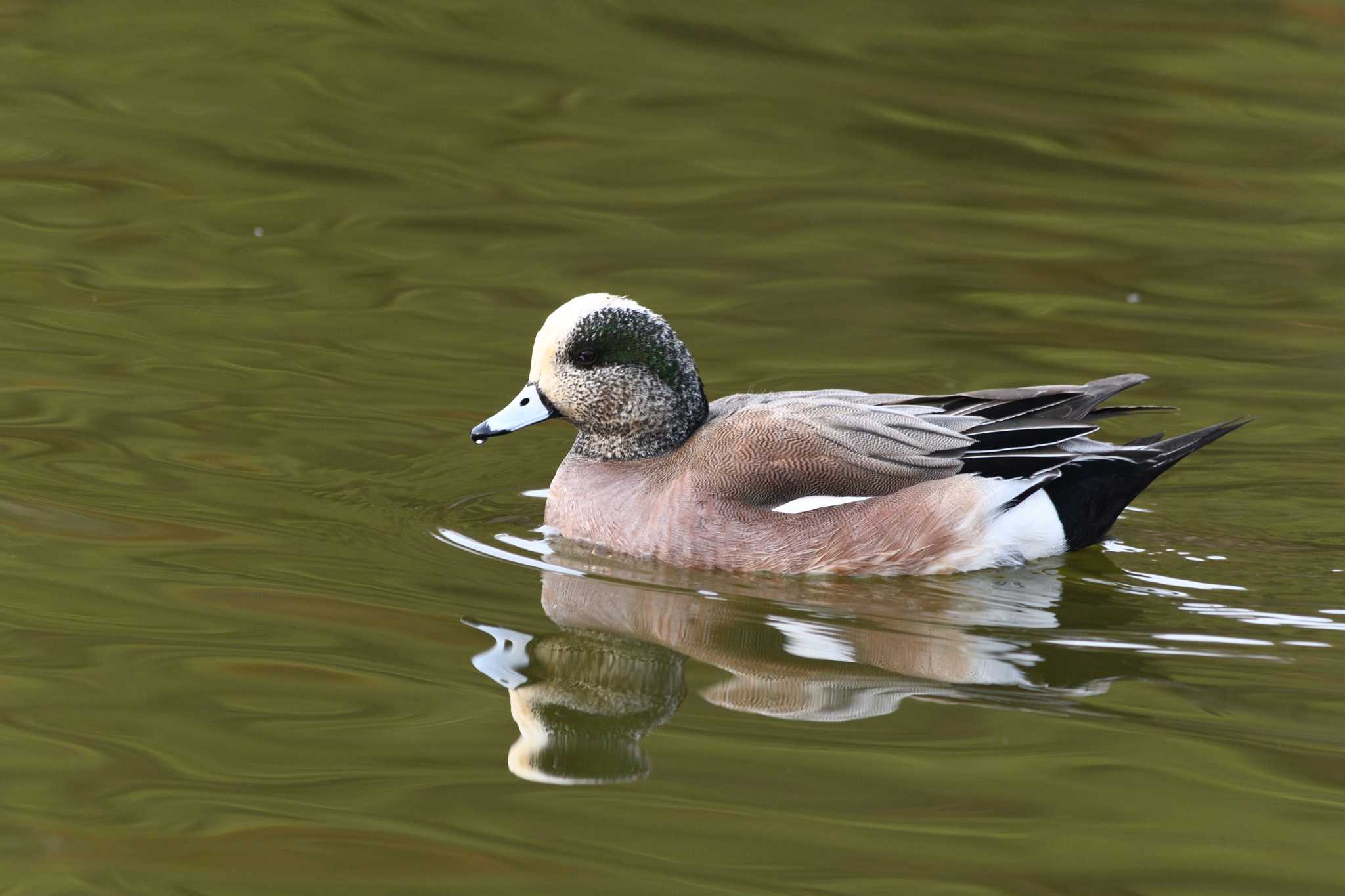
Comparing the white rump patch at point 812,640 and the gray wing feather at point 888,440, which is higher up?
the gray wing feather at point 888,440

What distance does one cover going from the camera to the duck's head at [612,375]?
6203mm

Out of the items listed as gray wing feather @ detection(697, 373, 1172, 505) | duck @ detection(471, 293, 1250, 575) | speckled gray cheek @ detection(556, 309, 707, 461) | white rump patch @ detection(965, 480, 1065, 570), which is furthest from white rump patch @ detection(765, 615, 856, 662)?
speckled gray cheek @ detection(556, 309, 707, 461)

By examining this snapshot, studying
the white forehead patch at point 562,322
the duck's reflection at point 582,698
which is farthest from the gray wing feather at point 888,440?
the duck's reflection at point 582,698

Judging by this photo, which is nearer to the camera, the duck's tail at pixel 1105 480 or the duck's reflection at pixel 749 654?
the duck's reflection at pixel 749 654

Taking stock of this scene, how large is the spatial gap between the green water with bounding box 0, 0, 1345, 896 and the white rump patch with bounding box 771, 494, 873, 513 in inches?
12.8

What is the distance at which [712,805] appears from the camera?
13.1 feet

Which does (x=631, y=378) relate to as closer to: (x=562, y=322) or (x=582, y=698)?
(x=562, y=322)

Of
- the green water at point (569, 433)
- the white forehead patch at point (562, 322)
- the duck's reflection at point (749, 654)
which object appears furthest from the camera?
the white forehead patch at point (562, 322)

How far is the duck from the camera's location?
592 cm

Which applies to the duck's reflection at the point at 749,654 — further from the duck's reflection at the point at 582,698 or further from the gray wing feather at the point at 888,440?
the gray wing feather at the point at 888,440

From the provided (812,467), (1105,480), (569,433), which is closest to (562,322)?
(812,467)

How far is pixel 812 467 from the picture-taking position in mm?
5922

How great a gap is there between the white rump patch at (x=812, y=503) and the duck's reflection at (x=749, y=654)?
0.24 meters

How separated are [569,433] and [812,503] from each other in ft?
6.31
